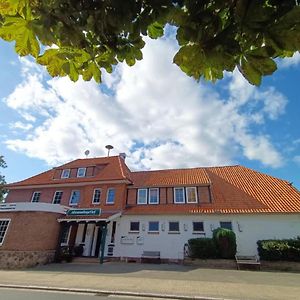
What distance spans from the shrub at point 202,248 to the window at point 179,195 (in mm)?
4874

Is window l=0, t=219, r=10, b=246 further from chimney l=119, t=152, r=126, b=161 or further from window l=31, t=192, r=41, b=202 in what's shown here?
chimney l=119, t=152, r=126, b=161

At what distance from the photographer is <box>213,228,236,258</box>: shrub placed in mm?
17469

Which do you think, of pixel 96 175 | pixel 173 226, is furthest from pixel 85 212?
pixel 173 226

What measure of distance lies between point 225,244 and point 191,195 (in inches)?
240

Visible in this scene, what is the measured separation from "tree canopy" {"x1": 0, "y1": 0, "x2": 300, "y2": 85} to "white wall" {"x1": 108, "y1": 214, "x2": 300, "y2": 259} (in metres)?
20.2

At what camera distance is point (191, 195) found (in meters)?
22.9

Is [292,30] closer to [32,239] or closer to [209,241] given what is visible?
[209,241]

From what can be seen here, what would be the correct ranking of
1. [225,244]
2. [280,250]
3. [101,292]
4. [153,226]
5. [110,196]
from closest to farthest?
1. [101,292]
2. [280,250]
3. [225,244]
4. [153,226]
5. [110,196]

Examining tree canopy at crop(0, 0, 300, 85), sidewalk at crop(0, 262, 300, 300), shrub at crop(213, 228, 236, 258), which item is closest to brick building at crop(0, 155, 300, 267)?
shrub at crop(213, 228, 236, 258)

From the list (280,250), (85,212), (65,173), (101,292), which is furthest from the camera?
(65,173)

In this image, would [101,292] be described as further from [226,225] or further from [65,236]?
[65,236]

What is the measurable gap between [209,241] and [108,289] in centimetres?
1006

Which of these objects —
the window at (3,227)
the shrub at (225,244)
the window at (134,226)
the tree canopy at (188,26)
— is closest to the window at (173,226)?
the window at (134,226)

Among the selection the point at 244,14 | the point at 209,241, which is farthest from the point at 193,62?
the point at 209,241
